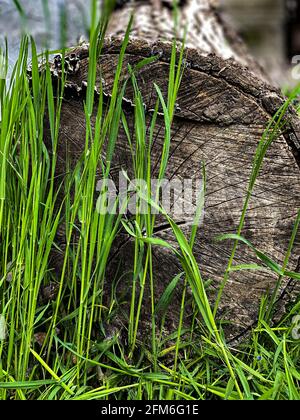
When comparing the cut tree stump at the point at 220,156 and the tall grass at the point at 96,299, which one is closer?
the tall grass at the point at 96,299

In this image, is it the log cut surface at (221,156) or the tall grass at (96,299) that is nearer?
the tall grass at (96,299)

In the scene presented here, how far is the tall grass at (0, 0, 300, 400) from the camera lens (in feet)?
4.51

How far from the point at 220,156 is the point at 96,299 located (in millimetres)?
533

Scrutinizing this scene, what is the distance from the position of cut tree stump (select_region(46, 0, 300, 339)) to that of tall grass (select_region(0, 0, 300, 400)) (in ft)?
0.18

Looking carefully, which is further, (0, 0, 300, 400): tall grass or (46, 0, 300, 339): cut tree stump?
(46, 0, 300, 339): cut tree stump

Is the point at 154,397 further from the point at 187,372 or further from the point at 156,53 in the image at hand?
the point at 156,53

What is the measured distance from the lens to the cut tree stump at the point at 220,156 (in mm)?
1548

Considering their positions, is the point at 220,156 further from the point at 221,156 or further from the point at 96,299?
the point at 96,299

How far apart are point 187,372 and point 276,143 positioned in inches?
26.5

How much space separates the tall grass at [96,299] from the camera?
1.37 meters

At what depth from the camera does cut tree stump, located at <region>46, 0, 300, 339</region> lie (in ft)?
5.08

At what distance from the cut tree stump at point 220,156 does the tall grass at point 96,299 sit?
2.1 inches
